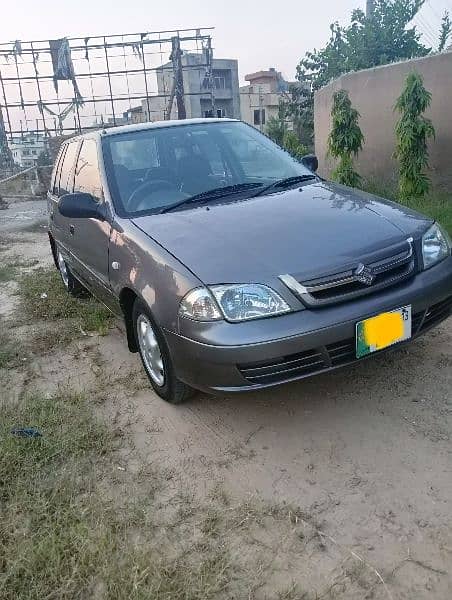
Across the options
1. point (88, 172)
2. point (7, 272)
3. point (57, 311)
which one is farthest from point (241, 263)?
point (7, 272)

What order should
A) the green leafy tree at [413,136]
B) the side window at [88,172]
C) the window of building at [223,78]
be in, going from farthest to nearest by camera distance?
the window of building at [223,78], the green leafy tree at [413,136], the side window at [88,172]

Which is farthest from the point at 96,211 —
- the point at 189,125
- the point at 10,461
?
the point at 10,461

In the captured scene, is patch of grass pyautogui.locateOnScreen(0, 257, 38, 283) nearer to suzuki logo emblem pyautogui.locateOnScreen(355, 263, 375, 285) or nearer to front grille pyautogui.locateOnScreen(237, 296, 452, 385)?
front grille pyautogui.locateOnScreen(237, 296, 452, 385)

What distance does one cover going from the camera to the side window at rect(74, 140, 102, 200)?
3.54 m

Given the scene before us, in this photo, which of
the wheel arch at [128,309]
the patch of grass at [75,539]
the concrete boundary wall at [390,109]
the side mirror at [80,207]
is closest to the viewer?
the patch of grass at [75,539]

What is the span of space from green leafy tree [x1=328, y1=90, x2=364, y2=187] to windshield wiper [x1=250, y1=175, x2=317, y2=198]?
13.2 ft

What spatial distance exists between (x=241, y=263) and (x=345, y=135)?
18.3 feet

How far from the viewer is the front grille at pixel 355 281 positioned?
2365 millimetres

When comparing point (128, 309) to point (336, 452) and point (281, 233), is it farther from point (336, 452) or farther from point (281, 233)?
point (336, 452)

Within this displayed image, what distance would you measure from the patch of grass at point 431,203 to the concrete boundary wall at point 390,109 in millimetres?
217

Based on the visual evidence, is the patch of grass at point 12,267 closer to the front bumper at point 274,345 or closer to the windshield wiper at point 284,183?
the windshield wiper at point 284,183

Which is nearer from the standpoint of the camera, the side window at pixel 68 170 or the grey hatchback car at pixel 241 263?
the grey hatchback car at pixel 241 263

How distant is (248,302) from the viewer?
2.37 metres

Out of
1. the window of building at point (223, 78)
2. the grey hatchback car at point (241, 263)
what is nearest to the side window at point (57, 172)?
the grey hatchback car at point (241, 263)
